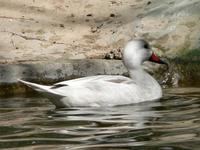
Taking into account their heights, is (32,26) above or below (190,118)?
above

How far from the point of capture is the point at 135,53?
827cm

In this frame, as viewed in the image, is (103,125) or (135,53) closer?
(103,125)

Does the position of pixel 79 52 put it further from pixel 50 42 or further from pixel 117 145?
pixel 117 145

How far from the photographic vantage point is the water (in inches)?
196

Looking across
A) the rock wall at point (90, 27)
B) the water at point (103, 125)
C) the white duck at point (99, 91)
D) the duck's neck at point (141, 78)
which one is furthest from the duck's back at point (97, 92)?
the rock wall at point (90, 27)

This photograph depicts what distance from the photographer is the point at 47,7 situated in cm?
1253

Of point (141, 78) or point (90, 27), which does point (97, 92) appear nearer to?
point (141, 78)

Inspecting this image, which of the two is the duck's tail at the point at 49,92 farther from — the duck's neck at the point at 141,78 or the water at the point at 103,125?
the duck's neck at the point at 141,78

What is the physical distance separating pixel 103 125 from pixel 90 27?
578cm

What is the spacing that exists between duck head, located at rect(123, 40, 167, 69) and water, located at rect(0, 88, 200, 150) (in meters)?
0.60

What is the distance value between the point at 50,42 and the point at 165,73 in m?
2.28

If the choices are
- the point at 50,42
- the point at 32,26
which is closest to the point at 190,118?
the point at 50,42

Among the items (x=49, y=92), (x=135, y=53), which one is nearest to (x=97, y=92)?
(x=49, y=92)

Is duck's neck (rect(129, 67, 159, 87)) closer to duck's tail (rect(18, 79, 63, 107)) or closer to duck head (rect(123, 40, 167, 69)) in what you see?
duck head (rect(123, 40, 167, 69))
